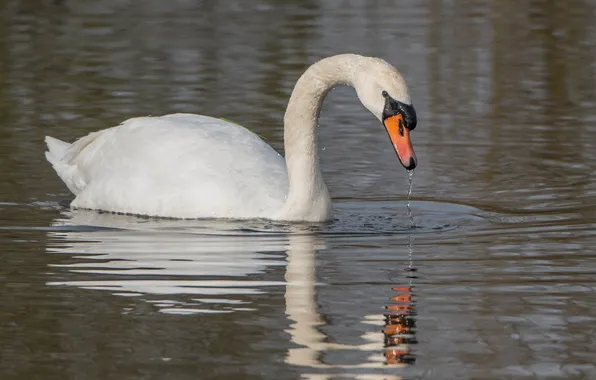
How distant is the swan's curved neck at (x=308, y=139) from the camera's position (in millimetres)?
10930

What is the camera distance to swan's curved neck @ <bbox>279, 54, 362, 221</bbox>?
10.9 meters

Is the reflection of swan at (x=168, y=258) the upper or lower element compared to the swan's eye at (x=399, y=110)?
lower

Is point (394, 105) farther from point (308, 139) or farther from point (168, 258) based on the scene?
point (168, 258)

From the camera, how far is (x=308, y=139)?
1127 centimetres

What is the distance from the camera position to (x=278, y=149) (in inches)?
568

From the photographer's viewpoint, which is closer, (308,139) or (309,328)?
(309,328)

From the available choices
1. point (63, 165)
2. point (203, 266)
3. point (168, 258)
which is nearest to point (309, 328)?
point (203, 266)

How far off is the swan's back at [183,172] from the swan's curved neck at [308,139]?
0.17 metres

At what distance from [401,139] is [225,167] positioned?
1.58 m

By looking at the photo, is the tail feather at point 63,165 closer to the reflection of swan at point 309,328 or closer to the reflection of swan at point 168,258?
the reflection of swan at point 168,258

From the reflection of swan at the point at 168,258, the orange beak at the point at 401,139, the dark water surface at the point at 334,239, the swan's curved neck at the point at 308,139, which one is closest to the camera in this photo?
the dark water surface at the point at 334,239

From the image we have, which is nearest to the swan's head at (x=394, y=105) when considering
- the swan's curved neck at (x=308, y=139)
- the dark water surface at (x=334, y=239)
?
the swan's curved neck at (x=308, y=139)

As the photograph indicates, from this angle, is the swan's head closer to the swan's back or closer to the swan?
the swan

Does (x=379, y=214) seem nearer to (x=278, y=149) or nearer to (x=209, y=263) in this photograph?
(x=209, y=263)
